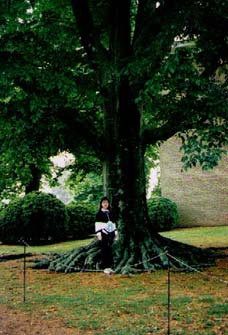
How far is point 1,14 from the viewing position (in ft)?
32.8

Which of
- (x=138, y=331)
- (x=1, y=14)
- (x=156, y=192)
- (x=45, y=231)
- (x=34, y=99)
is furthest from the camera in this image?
(x=156, y=192)

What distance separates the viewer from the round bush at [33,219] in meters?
21.5

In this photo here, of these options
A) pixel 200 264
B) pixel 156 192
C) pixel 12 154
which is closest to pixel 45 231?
pixel 12 154

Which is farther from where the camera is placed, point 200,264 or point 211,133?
point 200,264

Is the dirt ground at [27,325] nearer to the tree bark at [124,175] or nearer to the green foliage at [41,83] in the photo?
the green foliage at [41,83]

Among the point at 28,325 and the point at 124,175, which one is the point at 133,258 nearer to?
the point at 124,175

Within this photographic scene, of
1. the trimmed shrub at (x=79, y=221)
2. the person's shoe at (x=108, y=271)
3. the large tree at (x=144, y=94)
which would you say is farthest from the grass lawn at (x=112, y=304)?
the trimmed shrub at (x=79, y=221)

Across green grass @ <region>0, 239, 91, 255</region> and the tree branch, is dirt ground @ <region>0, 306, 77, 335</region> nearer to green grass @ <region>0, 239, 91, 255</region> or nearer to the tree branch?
the tree branch

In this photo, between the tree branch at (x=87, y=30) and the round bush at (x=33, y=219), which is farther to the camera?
the round bush at (x=33, y=219)

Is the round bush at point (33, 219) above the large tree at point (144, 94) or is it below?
below

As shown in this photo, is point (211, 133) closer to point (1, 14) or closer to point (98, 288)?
point (98, 288)

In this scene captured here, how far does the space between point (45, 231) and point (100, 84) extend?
11.0 m

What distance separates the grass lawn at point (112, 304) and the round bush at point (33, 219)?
8.36 metres

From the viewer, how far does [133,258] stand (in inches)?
517
